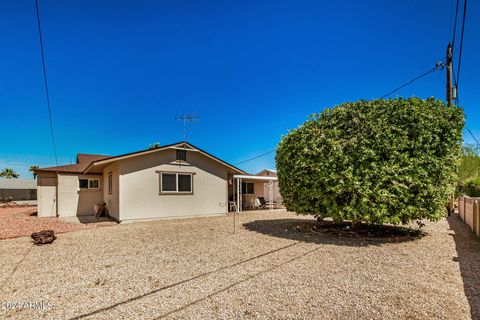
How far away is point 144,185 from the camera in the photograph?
1162 cm

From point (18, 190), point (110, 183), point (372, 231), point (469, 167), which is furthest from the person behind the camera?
point (18, 190)

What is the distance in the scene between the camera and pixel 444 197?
6.79 m

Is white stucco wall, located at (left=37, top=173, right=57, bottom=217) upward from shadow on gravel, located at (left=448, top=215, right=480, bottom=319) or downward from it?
upward

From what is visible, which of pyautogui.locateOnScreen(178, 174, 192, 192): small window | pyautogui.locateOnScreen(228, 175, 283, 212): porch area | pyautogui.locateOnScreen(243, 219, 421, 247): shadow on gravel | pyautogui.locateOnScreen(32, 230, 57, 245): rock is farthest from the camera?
pyautogui.locateOnScreen(228, 175, 283, 212): porch area

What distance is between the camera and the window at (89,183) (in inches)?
569

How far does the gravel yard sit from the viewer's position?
3098mm

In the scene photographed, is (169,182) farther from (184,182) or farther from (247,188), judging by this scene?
(247,188)

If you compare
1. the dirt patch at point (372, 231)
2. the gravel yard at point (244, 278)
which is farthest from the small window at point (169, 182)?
the dirt patch at point (372, 231)

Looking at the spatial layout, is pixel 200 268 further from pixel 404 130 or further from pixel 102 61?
pixel 102 61

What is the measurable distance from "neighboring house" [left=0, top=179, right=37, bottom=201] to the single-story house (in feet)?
85.6

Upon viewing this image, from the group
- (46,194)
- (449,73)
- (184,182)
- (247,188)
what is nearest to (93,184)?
(46,194)

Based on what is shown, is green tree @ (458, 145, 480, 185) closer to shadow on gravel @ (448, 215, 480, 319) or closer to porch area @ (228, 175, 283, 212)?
porch area @ (228, 175, 283, 212)

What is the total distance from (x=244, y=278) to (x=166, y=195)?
8.82 meters

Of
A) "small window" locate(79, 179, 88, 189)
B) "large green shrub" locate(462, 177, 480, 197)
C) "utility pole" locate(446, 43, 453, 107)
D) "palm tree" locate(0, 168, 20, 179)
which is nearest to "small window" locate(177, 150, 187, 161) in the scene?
"small window" locate(79, 179, 88, 189)
